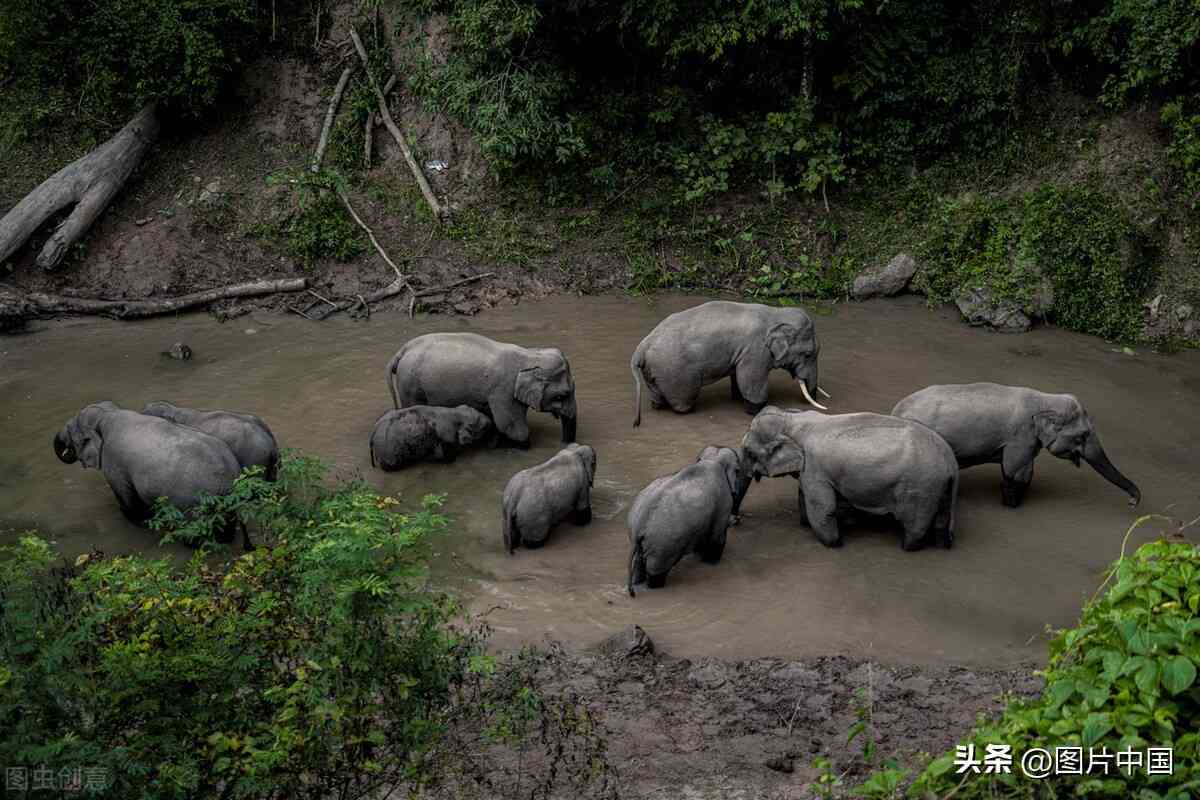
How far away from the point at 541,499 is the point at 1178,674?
16.2ft

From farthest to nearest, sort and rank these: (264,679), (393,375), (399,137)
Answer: (399,137) → (393,375) → (264,679)

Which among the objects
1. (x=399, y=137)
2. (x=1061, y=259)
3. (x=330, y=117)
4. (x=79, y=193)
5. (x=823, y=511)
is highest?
(x=330, y=117)

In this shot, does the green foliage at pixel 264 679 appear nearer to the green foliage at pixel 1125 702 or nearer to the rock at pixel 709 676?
the rock at pixel 709 676

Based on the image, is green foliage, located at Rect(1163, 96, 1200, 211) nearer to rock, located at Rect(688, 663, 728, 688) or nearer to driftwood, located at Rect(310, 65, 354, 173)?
rock, located at Rect(688, 663, 728, 688)

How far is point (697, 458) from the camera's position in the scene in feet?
29.7

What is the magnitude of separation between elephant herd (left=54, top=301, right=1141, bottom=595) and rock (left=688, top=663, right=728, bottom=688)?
999 mm

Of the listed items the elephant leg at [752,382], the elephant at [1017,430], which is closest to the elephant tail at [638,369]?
the elephant leg at [752,382]

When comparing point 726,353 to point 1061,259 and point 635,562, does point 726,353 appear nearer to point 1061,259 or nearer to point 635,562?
point 635,562

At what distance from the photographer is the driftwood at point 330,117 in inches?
618

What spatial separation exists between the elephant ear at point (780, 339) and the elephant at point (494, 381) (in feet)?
6.59

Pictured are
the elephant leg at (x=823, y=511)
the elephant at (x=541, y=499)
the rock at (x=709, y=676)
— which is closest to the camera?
the rock at (x=709, y=676)

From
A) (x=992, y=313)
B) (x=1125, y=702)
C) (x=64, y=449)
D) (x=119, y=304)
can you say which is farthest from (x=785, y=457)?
(x=119, y=304)

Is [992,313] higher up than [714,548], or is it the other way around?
[992,313]

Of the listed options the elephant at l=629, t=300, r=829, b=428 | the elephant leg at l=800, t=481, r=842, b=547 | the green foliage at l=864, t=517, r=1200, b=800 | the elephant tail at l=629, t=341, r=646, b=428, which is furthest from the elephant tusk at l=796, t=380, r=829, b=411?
the green foliage at l=864, t=517, r=1200, b=800
